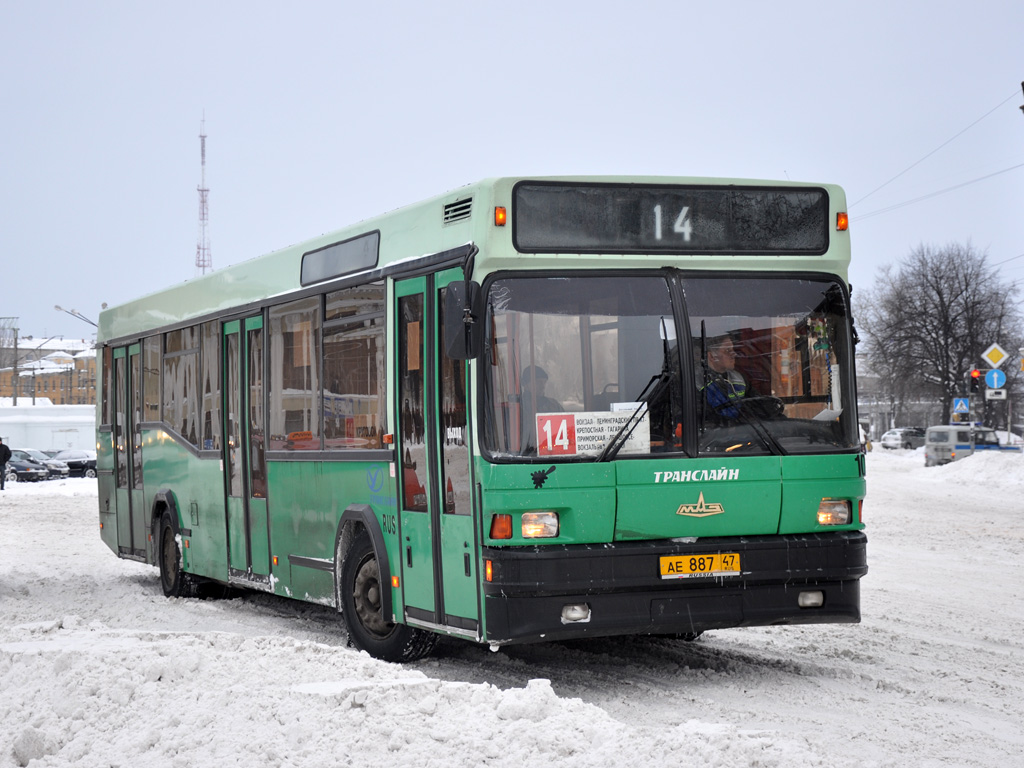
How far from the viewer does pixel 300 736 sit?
5684 millimetres

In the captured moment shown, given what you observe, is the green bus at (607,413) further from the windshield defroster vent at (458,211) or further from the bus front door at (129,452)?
the bus front door at (129,452)

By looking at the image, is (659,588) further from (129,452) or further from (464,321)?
(129,452)

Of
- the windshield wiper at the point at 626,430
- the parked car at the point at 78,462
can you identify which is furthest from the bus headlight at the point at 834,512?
the parked car at the point at 78,462

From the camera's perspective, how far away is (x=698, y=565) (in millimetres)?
7820

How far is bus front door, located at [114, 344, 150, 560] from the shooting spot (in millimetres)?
14977

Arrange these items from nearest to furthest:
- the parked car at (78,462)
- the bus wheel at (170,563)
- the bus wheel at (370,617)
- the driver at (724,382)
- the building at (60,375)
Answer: the driver at (724,382)
the bus wheel at (370,617)
the bus wheel at (170,563)
the parked car at (78,462)
the building at (60,375)

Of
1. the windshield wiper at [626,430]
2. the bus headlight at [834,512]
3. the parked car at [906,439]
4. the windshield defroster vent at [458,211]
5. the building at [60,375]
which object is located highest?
the building at [60,375]

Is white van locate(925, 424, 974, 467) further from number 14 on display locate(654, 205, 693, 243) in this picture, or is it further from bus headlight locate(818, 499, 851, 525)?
number 14 on display locate(654, 205, 693, 243)

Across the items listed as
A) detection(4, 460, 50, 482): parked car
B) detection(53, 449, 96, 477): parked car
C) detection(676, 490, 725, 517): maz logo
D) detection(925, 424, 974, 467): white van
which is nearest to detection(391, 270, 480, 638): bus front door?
detection(676, 490, 725, 517): maz logo

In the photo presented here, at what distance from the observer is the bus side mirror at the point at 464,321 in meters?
7.69

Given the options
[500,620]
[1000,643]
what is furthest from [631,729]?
[1000,643]

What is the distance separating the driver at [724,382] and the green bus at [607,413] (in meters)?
0.01

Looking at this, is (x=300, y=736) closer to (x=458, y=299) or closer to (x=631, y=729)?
(x=631, y=729)

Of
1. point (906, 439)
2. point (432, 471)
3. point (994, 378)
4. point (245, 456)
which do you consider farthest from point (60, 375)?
point (432, 471)
